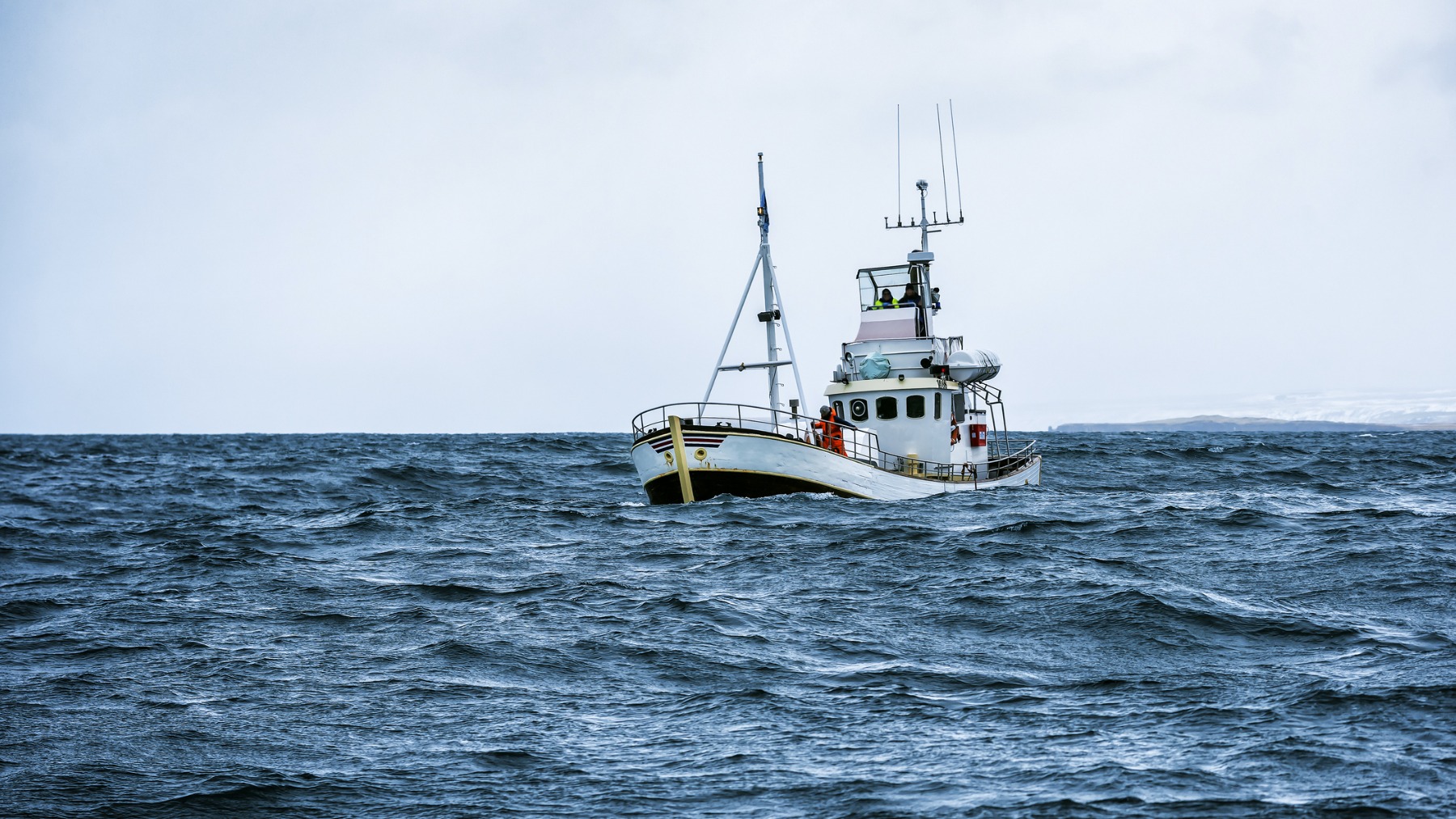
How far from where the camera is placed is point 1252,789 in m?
7.16

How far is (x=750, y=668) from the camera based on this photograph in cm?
1087

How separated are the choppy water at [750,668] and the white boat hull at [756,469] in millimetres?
1376

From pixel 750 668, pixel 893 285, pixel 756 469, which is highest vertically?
pixel 893 285

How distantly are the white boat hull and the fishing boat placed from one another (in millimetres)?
23

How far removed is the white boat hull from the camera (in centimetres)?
2462

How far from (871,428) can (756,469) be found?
16.2ft

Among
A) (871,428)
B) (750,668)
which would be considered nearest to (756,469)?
(871,428)

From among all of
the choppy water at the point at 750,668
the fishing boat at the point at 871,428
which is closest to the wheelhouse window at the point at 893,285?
the fishing boat at the point at 871,428

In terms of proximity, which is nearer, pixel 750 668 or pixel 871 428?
pixel 750 668

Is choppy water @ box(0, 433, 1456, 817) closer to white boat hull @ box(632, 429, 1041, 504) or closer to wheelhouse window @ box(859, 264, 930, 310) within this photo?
white boat hull @ box(632, 429, 1041, 504)

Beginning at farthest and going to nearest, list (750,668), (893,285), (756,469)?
(893,285)
(756,469)
(750,668)

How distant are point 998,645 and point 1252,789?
14.5 ft

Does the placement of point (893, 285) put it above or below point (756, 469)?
above

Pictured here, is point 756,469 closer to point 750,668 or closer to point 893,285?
point 893,285
